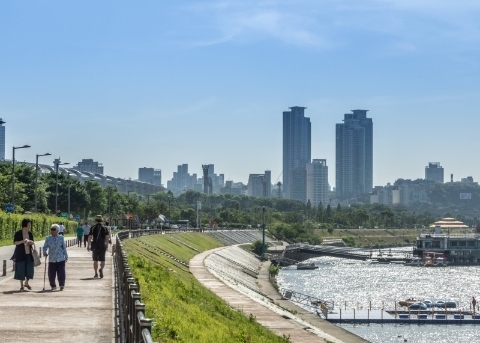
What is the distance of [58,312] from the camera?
67.4 ft

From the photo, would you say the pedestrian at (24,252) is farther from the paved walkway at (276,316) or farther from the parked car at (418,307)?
the parked car at (418,307)

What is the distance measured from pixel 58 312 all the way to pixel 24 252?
4662mm

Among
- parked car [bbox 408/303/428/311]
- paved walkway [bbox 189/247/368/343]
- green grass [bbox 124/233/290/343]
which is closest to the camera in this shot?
green grass [bbox 124/233/290/343]

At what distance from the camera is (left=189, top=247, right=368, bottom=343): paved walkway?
4566cm

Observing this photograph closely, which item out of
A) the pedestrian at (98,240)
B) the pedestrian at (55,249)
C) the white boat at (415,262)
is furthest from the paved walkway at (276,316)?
the white boat at (415,262)

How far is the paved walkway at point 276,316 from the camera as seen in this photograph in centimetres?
4566

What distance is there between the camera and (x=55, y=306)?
21656 mm

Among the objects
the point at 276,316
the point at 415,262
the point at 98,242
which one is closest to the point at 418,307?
the point at 276,316

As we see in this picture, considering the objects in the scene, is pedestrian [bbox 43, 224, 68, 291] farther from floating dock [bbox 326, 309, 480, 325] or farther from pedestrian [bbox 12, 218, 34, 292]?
floating dock [bbox 326, 309, 480, 325]

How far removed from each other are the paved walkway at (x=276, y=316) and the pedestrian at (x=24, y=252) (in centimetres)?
1955

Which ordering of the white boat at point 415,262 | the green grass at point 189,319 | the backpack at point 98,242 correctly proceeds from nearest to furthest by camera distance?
the green grass at point 189,319 < the backpack at point 98,242 < the white boat at point 415,262

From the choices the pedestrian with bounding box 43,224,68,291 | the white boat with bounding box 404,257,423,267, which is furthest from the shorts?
the white boat with bounding box 404,257,423,267

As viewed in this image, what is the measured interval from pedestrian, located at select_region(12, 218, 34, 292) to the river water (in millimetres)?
36355

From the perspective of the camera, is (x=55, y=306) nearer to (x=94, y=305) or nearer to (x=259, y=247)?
(x=94, y=305)
